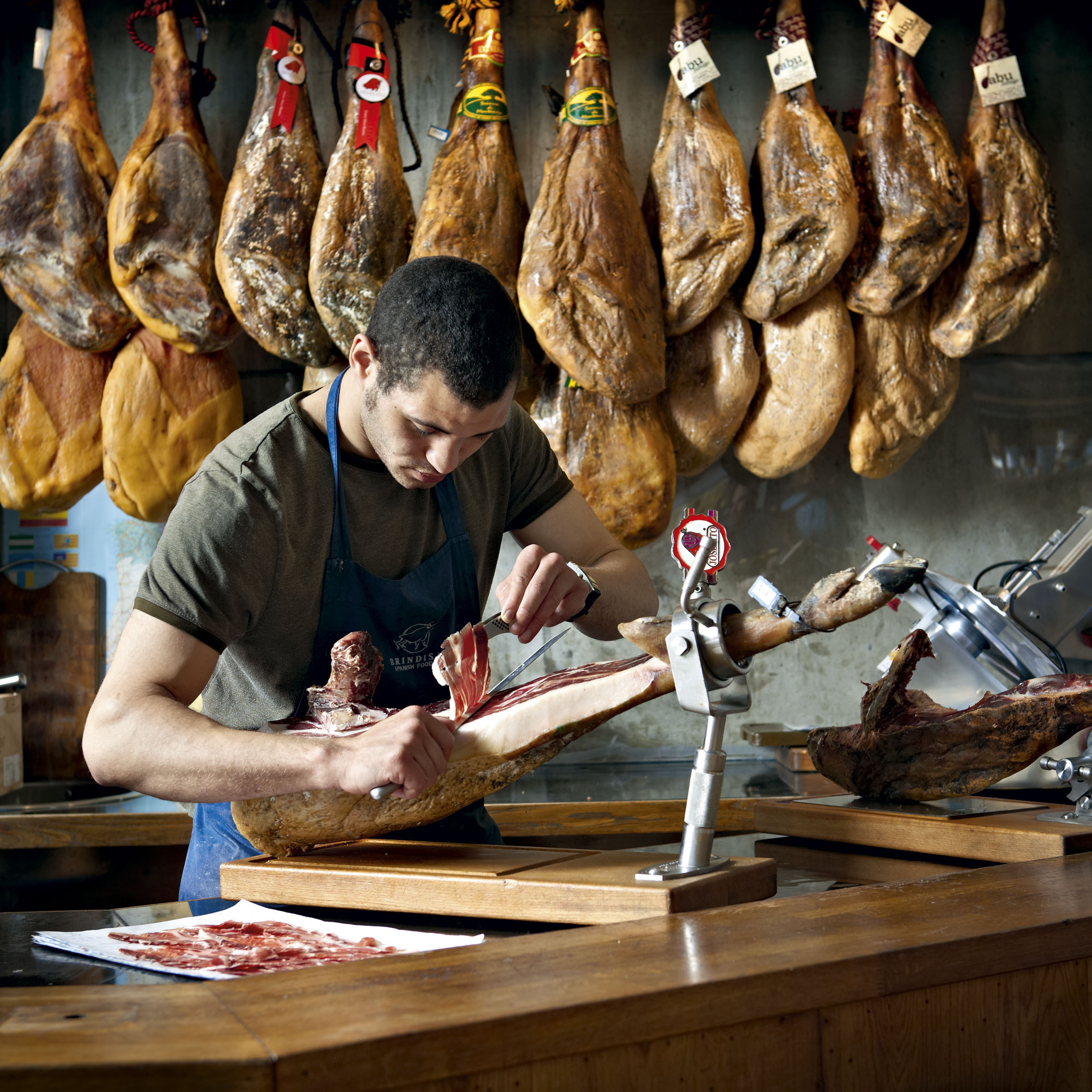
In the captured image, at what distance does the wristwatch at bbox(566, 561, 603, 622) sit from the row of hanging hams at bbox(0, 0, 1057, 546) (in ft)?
4.07

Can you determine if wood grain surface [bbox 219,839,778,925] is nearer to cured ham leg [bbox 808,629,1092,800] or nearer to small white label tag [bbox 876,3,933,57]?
cured ham leg [bbox 808,629,1092,800]

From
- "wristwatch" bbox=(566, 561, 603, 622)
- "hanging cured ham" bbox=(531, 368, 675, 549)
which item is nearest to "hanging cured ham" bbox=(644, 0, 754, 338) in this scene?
"hanging cured ham" bbox=(531, 368, 675, 549)

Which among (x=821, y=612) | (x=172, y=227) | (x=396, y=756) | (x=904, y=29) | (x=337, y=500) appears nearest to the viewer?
(x=821, y=612)

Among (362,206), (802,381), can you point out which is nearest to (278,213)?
(362,206)

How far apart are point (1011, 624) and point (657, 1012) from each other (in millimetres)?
2175

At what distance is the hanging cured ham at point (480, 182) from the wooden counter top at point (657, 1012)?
2432 millimetres

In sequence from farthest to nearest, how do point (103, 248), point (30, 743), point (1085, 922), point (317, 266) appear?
point (30, 743), point (103, 248), point (317, 266), point (1085, 922)

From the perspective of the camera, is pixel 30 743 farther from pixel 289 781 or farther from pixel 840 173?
pixel 840 173

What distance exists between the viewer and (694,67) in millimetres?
3510

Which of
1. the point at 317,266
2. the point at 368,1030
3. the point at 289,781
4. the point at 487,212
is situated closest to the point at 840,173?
the point at 487,212

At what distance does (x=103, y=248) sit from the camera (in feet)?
11.6

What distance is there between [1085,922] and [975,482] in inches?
116

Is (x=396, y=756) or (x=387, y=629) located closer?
(x=396, y=756)

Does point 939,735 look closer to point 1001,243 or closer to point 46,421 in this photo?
point 1001,243
